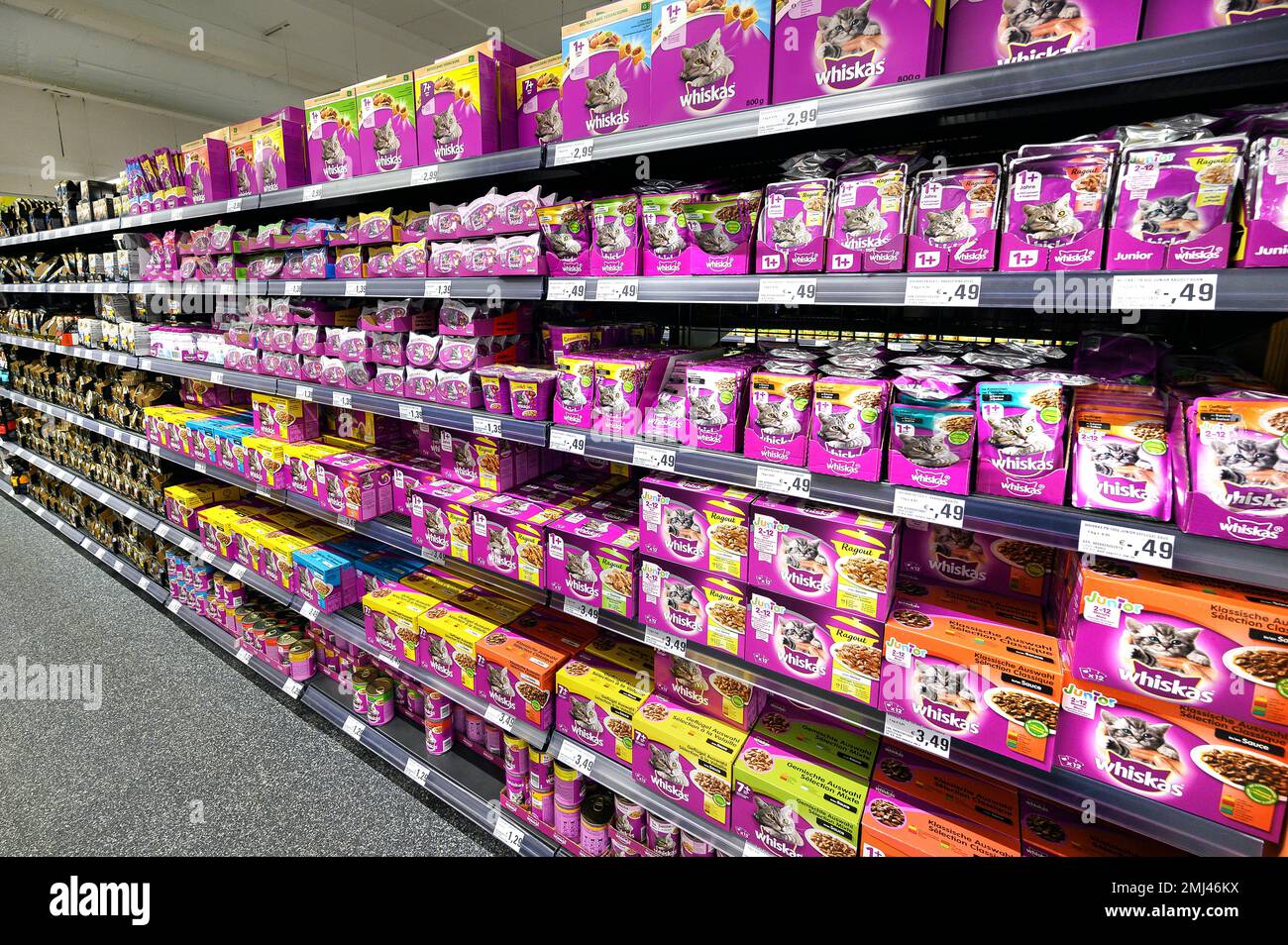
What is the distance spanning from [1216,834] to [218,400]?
12.6 ft

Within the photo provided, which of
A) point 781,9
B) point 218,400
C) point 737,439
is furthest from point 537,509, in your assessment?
point 218,400

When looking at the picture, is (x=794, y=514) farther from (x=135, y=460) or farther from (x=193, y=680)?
(x=135, y=460)

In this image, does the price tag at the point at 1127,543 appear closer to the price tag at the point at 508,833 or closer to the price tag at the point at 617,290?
the price tag at the point at 617,290

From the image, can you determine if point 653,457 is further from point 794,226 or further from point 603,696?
point 603,696

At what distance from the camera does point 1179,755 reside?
0.94 metres

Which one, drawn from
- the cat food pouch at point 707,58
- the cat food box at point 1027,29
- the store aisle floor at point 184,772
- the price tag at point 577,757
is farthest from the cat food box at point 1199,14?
the store aisle floor at point 184,772

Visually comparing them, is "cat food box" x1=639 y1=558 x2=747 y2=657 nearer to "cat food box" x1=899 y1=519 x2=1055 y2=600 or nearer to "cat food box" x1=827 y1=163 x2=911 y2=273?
"cat food box" x1=899 y1=519 x2=1055 y2=600

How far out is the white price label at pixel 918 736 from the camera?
1.12m

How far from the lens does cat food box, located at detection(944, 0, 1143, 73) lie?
0.87 metres

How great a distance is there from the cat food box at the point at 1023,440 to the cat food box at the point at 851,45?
1.77ft

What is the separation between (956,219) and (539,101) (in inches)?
43.0

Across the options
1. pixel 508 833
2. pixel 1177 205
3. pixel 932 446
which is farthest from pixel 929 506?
pixel 508 833

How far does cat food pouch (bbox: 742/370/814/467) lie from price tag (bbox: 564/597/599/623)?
2.02ft

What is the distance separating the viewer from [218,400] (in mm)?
3098
